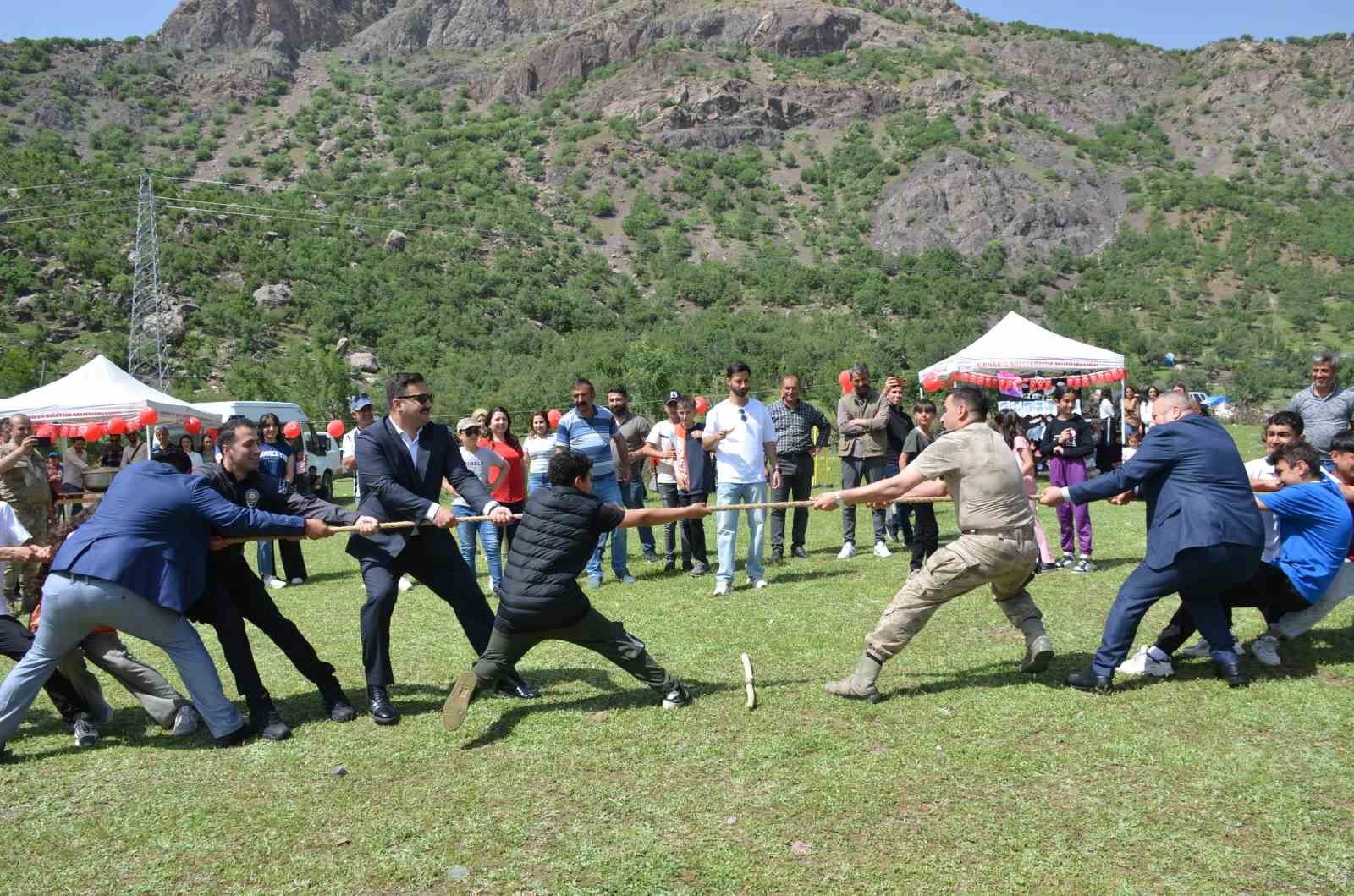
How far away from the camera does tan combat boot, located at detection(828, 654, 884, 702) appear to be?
5395 millimetres

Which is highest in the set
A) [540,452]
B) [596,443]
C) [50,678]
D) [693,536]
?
[596,443]

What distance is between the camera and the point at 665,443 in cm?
1045

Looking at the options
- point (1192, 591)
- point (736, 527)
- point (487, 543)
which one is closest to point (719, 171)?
point (487, 543)

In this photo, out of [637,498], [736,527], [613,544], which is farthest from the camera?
[637,498]

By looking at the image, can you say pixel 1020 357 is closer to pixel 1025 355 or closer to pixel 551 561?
pixel 1025 355

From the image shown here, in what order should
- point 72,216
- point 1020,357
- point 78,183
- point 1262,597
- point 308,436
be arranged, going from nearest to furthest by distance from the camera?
point 1262,597 < point 1020,357 < point 308,436 < point 72,216 < point 78,183

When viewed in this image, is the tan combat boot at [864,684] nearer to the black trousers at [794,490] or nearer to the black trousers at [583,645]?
the black trousers at [583,645]

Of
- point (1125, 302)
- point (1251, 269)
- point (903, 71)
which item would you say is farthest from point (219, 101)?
point (1251, 269)

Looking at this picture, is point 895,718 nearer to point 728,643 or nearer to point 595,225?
point 728,643

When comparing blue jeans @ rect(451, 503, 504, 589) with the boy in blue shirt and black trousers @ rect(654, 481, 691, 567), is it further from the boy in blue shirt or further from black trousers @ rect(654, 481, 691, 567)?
the boy in blue shirt

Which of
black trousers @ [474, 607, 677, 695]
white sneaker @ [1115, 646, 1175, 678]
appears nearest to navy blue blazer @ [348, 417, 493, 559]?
black trousers @ [474, 607, 677, 695]

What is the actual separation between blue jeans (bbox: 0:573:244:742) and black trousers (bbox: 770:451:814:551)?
254 inches

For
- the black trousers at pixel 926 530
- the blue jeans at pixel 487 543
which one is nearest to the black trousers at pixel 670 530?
the blue jeans at pixel 487 543

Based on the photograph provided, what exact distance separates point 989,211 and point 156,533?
3144 inches
